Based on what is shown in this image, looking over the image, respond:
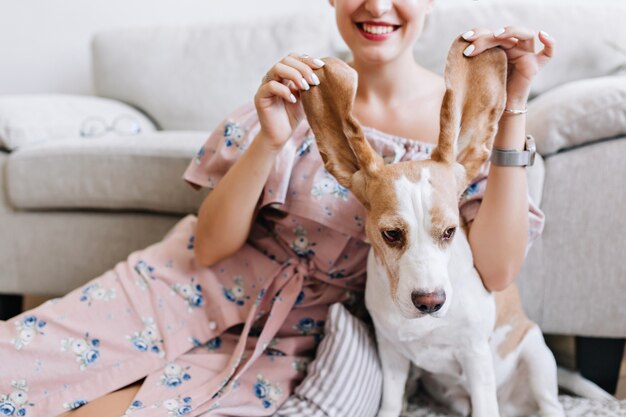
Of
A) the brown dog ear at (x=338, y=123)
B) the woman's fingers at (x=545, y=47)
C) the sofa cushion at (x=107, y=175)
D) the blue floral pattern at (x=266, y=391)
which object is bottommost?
the blue floral pattern at (x=266, y=391)

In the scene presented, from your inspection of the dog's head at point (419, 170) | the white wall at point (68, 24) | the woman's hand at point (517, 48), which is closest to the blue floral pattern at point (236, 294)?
the dog's head at point (419, 170)

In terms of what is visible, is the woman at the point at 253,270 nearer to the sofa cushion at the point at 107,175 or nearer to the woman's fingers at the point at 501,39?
the woman's fingers at the point at 501,39

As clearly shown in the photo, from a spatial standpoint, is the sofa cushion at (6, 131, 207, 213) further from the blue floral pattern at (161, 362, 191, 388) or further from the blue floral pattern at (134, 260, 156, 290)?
the blue floral pattern at (161, 362, 191, 388)

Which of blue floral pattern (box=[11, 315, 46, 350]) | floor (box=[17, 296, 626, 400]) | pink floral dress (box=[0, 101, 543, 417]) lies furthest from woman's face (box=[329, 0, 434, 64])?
floor (box=[17, 296, 626, 400])

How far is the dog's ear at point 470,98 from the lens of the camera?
0.76m

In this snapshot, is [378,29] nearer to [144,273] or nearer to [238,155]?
[238,155]

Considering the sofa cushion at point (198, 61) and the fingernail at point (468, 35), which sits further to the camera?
the sofa cushion at point (198, 61)

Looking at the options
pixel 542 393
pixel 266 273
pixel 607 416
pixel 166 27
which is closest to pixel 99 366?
pixel 266 273

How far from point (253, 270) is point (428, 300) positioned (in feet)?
1.51

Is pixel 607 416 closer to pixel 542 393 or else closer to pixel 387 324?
pixel 542 393

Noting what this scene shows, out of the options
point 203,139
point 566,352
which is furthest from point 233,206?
point 566,352

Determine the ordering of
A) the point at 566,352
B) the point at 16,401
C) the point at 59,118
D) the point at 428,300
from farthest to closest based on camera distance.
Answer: the point at 59,118 < the point at 566,352 < the point at 16,401 < the point at 428,300

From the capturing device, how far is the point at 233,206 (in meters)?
1.00

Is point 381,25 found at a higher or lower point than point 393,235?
higher
